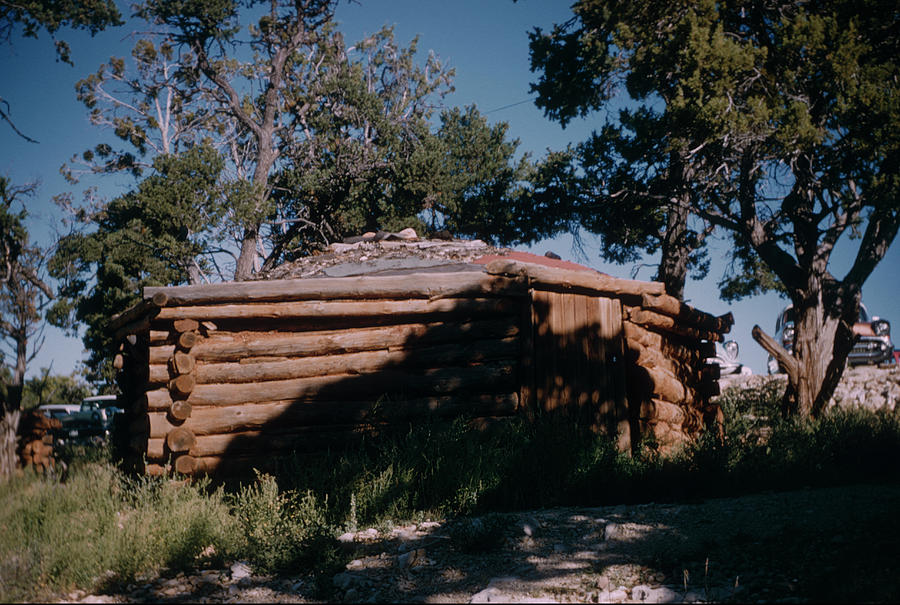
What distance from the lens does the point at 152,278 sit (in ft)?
63.2

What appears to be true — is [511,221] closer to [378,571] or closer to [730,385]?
[730,385]

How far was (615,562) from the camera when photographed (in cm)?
414

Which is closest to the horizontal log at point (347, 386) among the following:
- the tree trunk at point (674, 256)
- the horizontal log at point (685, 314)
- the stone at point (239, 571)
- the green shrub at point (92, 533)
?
the green shrub at point (92, 533)

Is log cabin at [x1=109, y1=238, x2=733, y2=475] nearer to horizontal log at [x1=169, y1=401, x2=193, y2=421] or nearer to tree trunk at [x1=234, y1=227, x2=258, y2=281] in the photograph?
horizontal log at [x1=169, y1=401, x2=193, y2=421]

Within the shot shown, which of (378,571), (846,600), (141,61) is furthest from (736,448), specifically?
(141,61)

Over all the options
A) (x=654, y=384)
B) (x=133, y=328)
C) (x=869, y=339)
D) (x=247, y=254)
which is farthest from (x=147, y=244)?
(x=869, y=339)

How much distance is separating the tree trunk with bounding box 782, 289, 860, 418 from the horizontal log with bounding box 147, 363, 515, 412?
20.3 ft

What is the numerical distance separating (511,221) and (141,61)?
17.2 m

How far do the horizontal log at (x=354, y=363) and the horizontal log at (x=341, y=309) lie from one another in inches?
16.9

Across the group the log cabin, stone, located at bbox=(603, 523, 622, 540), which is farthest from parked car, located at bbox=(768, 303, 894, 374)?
stone, located at bbox=(603, 523, 622, 540)

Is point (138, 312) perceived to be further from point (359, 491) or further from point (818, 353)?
point (818, 353)

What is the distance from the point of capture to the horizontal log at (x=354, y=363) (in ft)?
22.0

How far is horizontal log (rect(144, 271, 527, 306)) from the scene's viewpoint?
660 centimetres

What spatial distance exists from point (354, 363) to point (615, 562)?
3752mm
